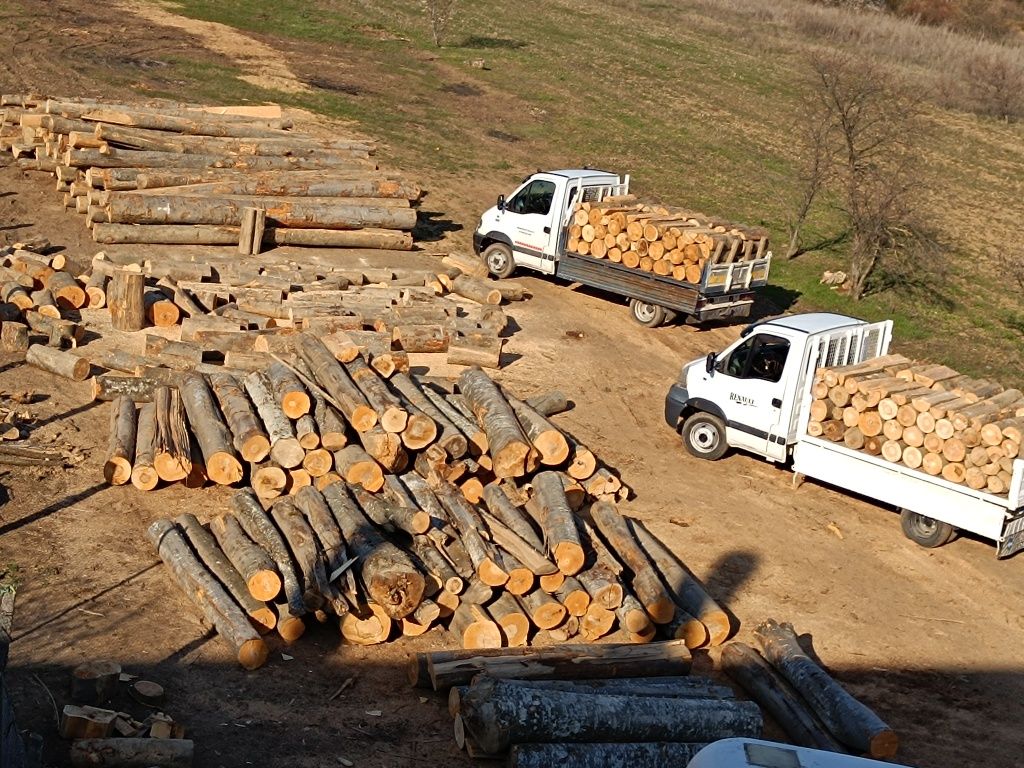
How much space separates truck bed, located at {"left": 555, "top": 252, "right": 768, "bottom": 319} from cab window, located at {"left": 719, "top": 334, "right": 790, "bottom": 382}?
4322mm

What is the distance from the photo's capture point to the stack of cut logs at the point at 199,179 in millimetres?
22453

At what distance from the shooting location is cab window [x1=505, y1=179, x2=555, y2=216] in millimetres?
22875

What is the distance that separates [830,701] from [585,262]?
12473 mm

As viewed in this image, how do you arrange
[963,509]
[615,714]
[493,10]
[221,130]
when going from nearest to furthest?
[615,714], [963,509], [221,130], [493,10]

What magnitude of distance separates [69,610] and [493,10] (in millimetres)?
45830

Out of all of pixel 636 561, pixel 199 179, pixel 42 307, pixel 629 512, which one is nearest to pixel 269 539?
pixel 636 561

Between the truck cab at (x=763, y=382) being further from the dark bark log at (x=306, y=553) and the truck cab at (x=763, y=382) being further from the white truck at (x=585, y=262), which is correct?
the dark bark log at (x=306, y=553)

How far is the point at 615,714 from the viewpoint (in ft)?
32.9

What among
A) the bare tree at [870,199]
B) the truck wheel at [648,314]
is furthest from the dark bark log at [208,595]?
A: the bare tree at [870,199]

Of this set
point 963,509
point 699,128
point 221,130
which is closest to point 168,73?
point 221,130

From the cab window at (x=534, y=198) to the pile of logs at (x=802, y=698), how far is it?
12.2 metres

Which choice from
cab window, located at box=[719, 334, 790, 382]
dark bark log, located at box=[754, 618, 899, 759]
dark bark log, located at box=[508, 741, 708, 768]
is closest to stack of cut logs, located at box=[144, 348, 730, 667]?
dark bark log, located at box=[754, 618, 899, 759]

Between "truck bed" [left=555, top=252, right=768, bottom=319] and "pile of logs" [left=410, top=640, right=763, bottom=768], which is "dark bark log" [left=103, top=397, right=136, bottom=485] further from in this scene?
"truck bed" [left=555, top=252, right=768, bottom=319]

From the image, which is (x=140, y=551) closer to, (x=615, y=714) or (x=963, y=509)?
(x=615, y=714)
